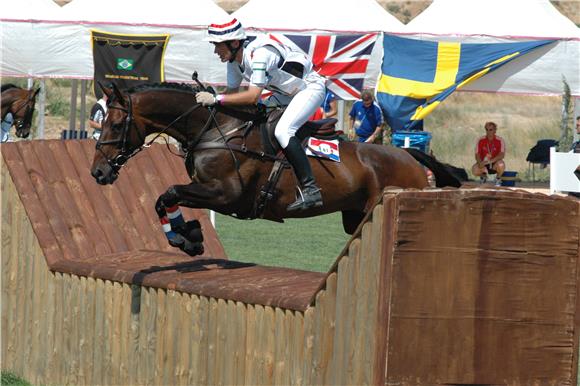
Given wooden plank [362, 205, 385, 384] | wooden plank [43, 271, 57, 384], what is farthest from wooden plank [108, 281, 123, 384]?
wooden plank [362, 205, 385, 384]

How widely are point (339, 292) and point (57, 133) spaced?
25.2 meters

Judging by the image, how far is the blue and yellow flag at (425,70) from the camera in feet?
57.0

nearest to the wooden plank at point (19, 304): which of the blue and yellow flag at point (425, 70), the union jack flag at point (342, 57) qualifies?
the union jack flag at point (342, 57)

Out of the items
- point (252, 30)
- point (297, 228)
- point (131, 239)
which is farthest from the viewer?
point (252, 30)

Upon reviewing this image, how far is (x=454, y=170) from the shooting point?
9.05 m

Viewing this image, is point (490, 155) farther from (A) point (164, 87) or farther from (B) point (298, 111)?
(A) point (164, 87)

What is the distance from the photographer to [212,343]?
21.1ft

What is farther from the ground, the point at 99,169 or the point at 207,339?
the point at 99,169

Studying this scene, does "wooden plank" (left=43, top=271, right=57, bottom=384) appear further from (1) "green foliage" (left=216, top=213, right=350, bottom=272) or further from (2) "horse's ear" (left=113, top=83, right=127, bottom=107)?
(1) "green foliage" (left=216, top=213, right=350, bottom=272)

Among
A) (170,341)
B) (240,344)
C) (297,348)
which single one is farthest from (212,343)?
(297,348)

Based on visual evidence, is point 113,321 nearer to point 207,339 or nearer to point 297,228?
point 207,339

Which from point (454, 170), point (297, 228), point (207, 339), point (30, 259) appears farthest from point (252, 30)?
point (207, 339)

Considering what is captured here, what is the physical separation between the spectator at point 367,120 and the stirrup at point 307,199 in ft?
27.0

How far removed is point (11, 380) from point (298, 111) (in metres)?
2.47
